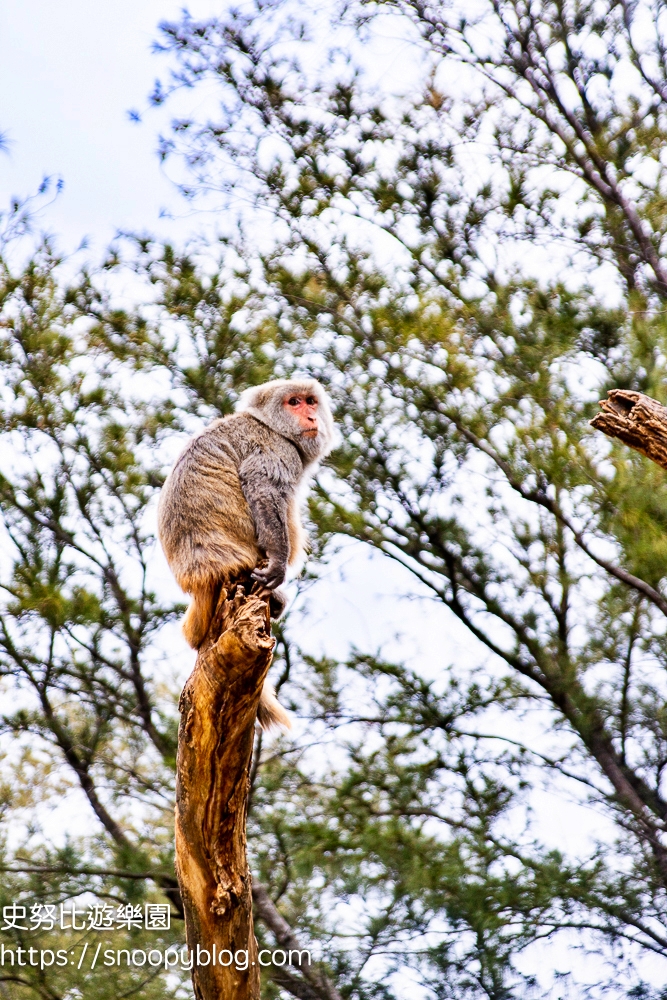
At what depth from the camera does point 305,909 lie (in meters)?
7.81

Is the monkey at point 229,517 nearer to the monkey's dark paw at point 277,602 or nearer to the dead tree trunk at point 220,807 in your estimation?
the monkey's dark paw at point 277,602

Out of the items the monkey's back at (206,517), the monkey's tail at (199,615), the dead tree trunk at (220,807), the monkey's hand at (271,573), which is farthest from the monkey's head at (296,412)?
the dead tree trunk at (220,807)

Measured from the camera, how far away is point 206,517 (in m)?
4.77

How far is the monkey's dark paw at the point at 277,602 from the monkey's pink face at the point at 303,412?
892mm

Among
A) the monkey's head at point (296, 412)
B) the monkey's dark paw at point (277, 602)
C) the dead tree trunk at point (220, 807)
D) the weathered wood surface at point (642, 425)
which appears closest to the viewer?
the dead tree trunk at point (220, 807)

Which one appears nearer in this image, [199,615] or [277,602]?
[199,615]

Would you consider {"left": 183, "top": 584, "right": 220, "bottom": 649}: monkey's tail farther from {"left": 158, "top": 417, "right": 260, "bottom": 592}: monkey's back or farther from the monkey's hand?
the monkey's hand

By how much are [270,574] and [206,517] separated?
0.38 metres

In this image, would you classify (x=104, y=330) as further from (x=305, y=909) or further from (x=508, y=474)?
(x=305, y=909)

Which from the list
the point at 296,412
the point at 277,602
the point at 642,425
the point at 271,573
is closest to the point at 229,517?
the point at 271,573

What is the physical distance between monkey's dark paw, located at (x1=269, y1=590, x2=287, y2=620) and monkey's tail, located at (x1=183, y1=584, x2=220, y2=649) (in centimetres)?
26

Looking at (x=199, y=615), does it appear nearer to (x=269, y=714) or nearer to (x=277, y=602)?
(x=277, y=602)

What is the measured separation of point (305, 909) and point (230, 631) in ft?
15.2

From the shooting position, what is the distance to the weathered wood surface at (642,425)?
4.66 metres
